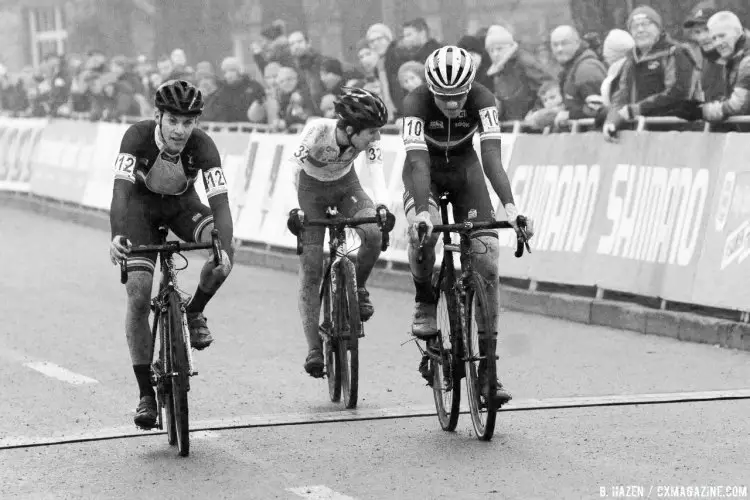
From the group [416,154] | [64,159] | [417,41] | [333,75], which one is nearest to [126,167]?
[416,154]

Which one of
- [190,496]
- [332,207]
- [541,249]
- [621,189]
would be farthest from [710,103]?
[190,496]

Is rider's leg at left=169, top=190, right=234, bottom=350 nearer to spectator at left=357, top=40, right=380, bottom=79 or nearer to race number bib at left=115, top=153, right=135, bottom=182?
race number bib at left=115, top=153, right=135, bottom=182

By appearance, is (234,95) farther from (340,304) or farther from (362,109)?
(362,109)

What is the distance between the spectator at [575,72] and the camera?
14776 millimetres

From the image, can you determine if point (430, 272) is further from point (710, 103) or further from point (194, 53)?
point (194, 53)

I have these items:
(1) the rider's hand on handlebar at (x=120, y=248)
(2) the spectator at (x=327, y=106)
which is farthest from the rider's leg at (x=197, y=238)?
(2) the spectator at (x=327, y=106)

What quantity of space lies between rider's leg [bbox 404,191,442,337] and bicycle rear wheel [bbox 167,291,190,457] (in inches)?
57.8

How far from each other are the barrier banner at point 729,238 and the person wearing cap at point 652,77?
1.07m

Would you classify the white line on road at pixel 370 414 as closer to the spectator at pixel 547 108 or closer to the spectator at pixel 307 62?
the spectator at pixel 547 108

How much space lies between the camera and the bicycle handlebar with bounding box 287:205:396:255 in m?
9.28

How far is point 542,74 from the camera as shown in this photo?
51.8ft

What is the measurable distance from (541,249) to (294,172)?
15.5ft

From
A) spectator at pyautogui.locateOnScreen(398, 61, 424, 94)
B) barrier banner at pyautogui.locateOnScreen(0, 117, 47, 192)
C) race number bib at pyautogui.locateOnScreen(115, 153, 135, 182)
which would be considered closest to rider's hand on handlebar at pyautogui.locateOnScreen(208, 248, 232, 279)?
race number bib at pyautogui.locateOnScreen(115, 153, 135, 182)

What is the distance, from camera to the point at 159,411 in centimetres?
851
